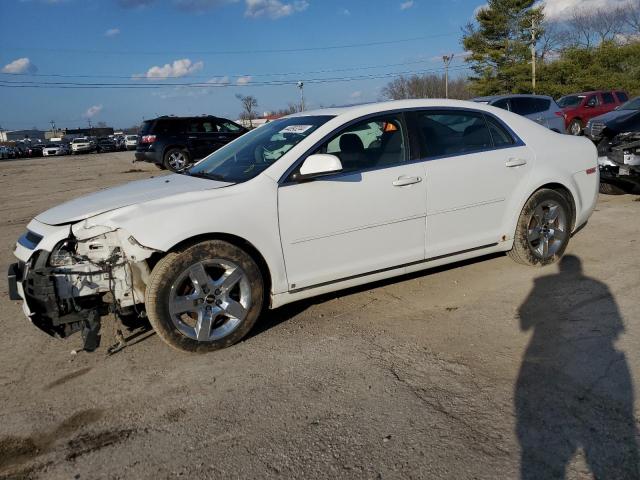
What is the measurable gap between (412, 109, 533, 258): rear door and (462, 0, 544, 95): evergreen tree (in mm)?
38432

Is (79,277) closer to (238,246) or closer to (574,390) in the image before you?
(238,246)

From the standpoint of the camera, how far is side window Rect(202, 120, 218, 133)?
1736 cm

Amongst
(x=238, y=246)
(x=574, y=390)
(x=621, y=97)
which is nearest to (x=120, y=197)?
(x=238, y=246)

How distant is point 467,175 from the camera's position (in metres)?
4.41

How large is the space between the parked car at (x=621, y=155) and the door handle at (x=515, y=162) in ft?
13.9

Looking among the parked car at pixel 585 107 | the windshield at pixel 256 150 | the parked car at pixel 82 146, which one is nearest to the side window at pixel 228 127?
the parked car at pixel 585 107

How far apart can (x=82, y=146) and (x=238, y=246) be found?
50854mm

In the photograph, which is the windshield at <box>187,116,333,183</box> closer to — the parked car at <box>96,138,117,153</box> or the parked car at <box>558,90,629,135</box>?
the parked car at <box>558,90,629,135</box>

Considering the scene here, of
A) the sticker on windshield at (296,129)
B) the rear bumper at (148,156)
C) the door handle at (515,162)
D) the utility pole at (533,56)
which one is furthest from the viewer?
the utility pole at (533,56)

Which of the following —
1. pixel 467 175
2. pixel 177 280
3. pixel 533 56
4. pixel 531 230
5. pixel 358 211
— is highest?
pixel 533 56

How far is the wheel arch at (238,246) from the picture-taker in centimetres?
352

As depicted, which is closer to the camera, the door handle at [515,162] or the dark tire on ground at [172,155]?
the door handle at [515,162]

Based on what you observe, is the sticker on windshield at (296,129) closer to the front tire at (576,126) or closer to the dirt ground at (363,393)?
the dirt ground at (363,393)

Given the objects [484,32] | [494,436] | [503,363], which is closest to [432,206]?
[503,363]
